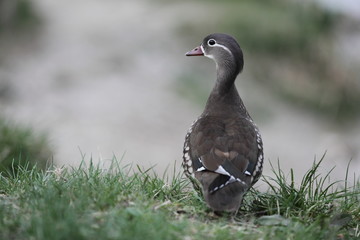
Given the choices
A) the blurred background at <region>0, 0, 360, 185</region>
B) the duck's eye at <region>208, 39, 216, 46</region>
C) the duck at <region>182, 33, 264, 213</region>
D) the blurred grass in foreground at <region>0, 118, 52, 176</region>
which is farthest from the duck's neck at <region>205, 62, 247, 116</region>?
the blurred background at <region>0, 0, 360, 185</region>

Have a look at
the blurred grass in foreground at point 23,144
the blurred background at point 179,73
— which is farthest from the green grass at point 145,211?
the blurred background at point 179,73

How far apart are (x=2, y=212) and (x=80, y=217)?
49cm

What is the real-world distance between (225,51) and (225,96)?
428 millimetres

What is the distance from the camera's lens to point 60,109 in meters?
→ 12.8

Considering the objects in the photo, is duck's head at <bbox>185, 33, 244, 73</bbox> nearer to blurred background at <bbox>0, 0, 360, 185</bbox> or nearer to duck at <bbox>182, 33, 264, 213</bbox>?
duck at <bbox>182, 33, 264, 213</bbox>

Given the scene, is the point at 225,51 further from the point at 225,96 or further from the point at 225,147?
the point at 225,147

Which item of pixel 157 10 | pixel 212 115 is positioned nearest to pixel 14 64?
pixel 157 10

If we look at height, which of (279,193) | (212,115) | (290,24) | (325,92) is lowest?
(279,193)

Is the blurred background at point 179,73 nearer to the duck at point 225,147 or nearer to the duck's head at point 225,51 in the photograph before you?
the duck's head at point 225,51

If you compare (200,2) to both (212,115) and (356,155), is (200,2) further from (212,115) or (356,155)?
(212,115)

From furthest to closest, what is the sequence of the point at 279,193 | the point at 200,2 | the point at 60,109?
the point at 200,2 < the point at 60,109 < the point at 279,193

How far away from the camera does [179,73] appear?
1428 cm

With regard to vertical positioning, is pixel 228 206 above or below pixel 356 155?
below

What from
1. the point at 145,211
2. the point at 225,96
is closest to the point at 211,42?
the point at 225,96
